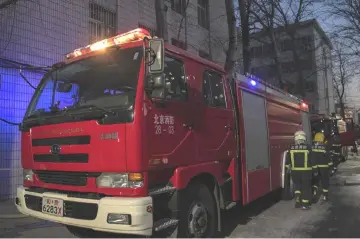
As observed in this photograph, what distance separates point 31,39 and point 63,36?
42.0 inches

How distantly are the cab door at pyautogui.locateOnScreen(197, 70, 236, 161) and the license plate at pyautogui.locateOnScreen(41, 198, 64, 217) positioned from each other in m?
1.90

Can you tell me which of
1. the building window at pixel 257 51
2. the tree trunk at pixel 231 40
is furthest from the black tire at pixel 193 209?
the building window at pixel 257 51

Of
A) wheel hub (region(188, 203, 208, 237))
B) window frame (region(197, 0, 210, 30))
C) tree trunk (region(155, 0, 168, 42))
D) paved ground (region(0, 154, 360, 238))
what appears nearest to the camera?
wheel hub (region(188, 203, 208, 237))

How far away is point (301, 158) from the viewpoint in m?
8.46

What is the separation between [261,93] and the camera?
7.78 m

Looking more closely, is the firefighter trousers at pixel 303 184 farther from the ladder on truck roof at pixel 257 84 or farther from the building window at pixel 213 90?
the building window at pixel 213 90

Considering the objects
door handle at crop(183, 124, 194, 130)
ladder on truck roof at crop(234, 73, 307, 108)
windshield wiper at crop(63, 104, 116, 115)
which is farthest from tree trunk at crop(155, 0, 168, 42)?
windshield wiper at crop(63, 104, 116, 115)

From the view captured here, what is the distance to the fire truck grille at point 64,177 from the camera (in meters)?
4.54

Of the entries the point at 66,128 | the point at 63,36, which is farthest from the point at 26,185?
the point at 63,36

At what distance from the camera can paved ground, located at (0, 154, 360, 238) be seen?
6352 mm

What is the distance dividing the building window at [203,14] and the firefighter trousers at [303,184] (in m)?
11.3

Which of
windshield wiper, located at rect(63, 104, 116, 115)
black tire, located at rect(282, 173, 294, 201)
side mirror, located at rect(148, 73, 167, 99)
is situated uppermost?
side mirror, located at rect(148, 73, 167, 99)

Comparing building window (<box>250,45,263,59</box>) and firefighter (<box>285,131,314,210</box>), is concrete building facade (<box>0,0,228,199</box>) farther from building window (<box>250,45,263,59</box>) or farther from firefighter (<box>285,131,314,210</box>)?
building window (<box>250,45,263,59</box>)

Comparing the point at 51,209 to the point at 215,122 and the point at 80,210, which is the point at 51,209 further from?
the point at 215,122
